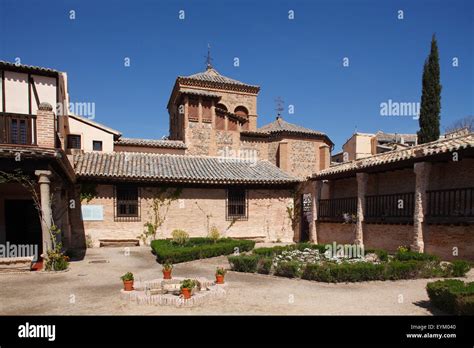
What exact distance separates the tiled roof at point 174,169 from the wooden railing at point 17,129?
403 centimetres

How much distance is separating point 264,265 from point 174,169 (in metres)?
10.8

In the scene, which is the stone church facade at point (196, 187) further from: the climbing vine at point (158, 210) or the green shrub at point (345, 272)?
the green shrub at point (345, 272)

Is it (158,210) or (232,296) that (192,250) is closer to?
(158,210)

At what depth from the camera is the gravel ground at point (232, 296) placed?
6.90 m

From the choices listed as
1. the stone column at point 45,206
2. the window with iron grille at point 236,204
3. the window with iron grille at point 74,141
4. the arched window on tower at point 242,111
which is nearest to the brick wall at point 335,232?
the window with iron grille at point 236,204

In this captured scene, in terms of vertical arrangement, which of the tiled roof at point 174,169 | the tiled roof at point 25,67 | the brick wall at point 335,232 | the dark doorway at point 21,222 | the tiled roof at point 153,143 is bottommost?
the brick wall at point 335,232

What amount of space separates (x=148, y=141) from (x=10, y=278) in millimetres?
17454

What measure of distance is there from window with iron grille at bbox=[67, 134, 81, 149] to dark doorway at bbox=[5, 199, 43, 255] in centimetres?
671

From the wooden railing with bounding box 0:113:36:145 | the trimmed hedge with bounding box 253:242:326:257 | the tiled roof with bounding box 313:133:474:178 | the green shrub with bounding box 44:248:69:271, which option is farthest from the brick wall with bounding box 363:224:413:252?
the wooden railing with bounding box 0:113:36:145

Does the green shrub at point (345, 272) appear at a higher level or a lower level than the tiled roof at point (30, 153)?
lower

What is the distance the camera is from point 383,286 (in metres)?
9.48

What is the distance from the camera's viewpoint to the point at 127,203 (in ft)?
59.8
